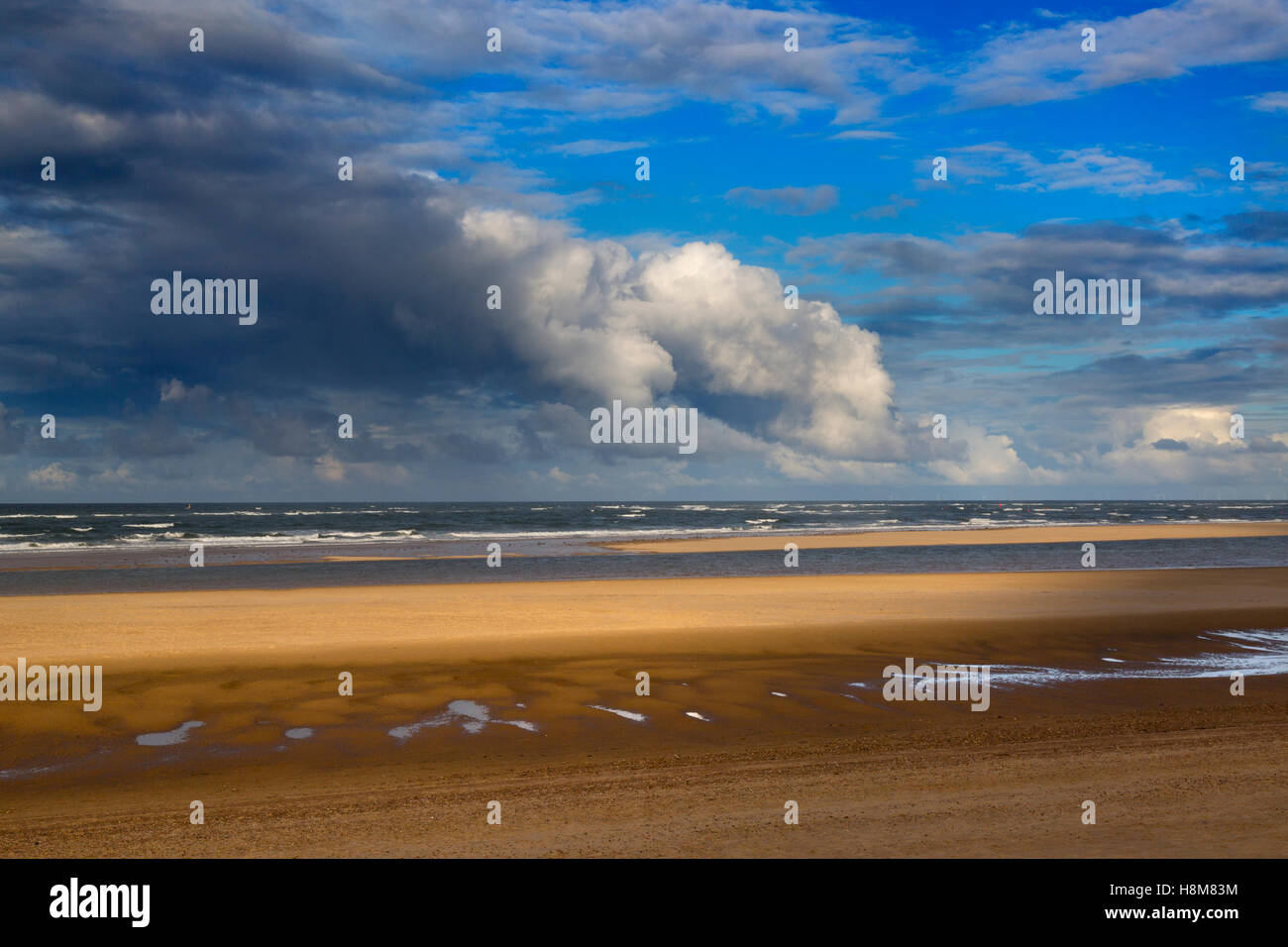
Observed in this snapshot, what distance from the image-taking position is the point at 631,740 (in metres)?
10.6

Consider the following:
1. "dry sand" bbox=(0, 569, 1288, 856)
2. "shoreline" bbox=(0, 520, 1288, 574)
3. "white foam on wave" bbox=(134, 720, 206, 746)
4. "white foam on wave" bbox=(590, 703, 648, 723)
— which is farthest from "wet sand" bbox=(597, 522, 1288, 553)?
"white foam on wave" bbox=(134, 720, 206, 746)

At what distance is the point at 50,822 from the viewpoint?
7598mm

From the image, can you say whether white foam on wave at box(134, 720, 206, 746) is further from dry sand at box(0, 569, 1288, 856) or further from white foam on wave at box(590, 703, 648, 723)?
white foam on wave at box(590, 703, 648, 723)

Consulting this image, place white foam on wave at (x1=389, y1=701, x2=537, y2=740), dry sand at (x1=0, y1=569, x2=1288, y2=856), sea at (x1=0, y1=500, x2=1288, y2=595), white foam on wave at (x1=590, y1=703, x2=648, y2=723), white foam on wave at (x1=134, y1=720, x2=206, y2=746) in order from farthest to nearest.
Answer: sea at (x1=0, y1=500, x2=1288, y2=595)
white foam on wave at (x1=590, y1=703, x2=648, y2=723)
white foam on wave at (x1=389, y1=701, x2=537, y2=740)
white foam on wave at (x1=134, y1=720, x2=206, y2=746)
dry sand at (x1=0, y1=569, x2=1288, y2=856)

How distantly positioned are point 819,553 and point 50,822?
1668 inches

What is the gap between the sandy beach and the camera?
6797 millimetres

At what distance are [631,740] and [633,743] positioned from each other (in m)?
0.15

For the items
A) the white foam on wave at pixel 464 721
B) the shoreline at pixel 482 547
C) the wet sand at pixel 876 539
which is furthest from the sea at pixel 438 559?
the white foam on wave at pixel 464 721

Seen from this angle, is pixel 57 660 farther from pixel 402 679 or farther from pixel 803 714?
pixel 803 714

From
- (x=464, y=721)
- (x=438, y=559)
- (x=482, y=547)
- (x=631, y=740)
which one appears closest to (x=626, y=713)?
(x=631, y=740)

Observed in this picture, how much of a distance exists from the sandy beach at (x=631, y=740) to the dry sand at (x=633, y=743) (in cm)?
4

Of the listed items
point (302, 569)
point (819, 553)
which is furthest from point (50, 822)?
point (819, 553)

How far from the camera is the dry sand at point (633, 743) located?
6781 millimetres

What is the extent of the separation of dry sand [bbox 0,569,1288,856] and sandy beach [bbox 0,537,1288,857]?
0.04 metres
